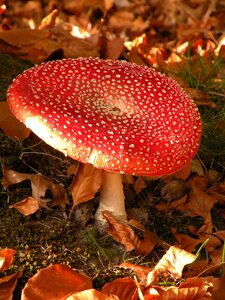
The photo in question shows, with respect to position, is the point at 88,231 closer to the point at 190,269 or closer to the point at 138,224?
the point at 138,224

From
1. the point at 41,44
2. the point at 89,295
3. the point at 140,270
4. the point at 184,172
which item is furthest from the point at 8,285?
the point at 41,44

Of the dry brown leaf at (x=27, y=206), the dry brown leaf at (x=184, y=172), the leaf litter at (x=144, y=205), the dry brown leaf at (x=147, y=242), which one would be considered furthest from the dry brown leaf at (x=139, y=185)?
the dry brown leaf at (x=27, y=206)

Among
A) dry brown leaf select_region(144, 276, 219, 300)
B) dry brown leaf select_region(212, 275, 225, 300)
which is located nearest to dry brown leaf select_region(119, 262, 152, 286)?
dry brown leaf select_region(144, 276, 219, 300)

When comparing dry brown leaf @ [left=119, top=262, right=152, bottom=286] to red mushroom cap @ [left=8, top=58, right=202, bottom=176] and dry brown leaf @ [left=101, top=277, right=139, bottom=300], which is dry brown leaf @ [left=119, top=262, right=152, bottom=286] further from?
red mushroom cap @ [left=8, top=58, right=202, bottom=176]

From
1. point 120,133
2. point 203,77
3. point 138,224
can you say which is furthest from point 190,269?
point 203,77

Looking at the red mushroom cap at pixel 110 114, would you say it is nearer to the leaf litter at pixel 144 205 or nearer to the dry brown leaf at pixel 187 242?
the leaf litter at pixel 144 205
